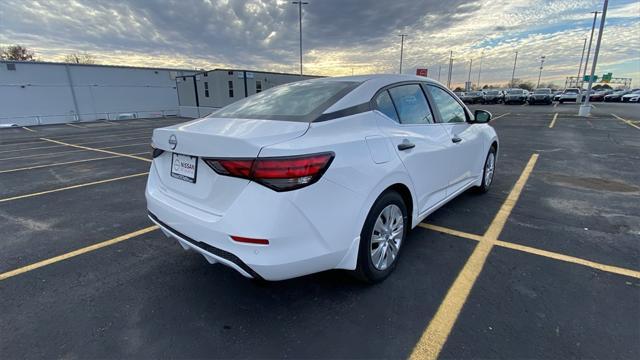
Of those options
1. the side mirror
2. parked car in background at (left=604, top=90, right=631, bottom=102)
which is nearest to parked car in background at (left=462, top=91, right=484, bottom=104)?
parked car in background at (left=604, top=90, right=631, bottom=102)

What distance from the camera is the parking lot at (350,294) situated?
82.1 inches

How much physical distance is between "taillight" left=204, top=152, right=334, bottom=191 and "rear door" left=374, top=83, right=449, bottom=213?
2.93 ft

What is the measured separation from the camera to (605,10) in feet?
57.4

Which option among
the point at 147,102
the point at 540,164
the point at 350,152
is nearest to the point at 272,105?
the point at 350,152

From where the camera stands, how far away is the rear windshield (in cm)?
249

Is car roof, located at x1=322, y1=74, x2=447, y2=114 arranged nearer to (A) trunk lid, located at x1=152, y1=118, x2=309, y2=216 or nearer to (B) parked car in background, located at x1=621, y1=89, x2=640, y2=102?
(A) trunk lid, located at x1=152, y1=118, x2=309, y2=216

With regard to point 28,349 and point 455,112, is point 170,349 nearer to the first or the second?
point 28,349

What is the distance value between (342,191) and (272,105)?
118cm

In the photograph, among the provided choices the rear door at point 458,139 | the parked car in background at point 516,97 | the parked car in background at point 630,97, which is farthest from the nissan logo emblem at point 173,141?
the parked car in background at point 630,97

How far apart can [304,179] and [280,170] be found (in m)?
0.16

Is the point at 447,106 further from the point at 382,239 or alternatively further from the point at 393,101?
the point at 382,239

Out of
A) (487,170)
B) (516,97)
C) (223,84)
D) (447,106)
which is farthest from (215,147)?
(516,97)

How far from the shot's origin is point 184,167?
7.75 ft

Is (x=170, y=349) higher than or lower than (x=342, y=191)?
lower
